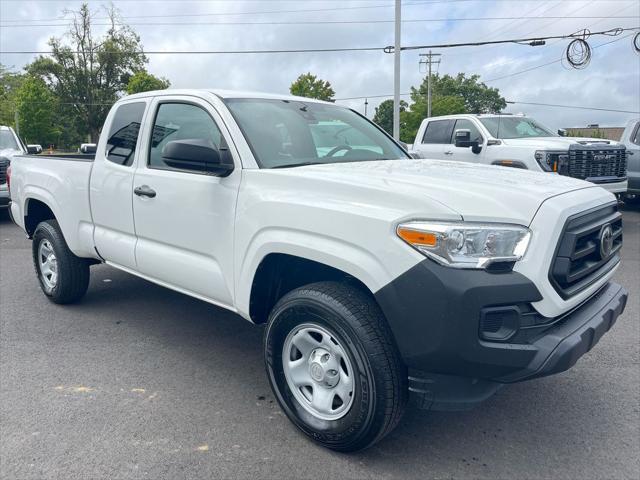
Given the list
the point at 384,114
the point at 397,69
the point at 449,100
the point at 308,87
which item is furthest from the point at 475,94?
the point at 397,69

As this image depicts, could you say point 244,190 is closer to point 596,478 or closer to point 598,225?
point 598,225

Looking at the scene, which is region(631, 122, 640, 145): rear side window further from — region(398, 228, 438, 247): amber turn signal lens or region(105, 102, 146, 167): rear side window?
region(398, 228, 438, 247): amber turn signal lens

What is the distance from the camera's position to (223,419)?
3.28 meters

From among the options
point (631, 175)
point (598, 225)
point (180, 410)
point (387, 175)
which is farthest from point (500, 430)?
point (631, 175)

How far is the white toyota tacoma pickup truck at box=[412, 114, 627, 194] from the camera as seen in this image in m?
9.13

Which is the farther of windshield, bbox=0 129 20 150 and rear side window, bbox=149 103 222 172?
windshield, bbox=0 129 20 150

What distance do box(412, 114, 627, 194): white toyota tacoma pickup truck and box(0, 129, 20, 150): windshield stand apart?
8.50m

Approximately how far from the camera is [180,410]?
3385mm

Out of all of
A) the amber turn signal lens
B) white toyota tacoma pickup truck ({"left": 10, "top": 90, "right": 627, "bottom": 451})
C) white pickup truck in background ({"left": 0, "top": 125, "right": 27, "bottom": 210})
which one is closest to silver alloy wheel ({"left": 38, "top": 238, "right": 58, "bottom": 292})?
white toyota tacoma pickup truck ({"left": 10, "top": 90, "right": 627, "bottom": 451})

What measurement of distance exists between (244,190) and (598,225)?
6.20 feet

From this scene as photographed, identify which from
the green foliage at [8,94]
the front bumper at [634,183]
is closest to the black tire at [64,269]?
the front bumper at [634,183]

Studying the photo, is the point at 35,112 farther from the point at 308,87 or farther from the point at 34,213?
the point at 34,213

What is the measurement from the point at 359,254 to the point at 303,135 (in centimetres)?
142

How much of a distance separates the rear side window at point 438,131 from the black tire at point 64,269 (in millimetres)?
8016
